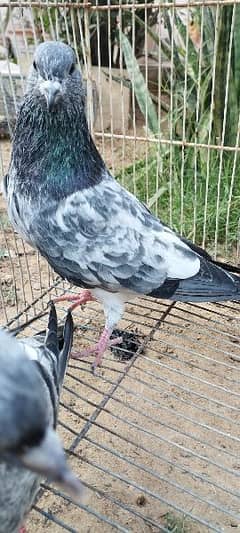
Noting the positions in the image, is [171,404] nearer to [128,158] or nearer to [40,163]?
[40,163]

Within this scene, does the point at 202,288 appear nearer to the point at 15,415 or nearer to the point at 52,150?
the point at 52,150

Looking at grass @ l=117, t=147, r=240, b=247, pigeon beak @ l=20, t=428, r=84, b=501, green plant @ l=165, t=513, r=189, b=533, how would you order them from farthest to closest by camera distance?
grass @ l=117, t=147, r=240, b=247, green plant @ l=165, t=513, r=189, b=533, pigeon beak @ l=20, t=428, r=84, b=501

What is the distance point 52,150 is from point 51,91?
0.31m

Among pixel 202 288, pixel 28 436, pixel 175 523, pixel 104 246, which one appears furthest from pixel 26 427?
pixel 202 288

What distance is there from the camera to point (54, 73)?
191 centimetres

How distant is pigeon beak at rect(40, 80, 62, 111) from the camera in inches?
73.6

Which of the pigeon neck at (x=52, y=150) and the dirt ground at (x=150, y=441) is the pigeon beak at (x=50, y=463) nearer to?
the dirt ground at (x=150, y=441)

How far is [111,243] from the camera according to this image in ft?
6.98

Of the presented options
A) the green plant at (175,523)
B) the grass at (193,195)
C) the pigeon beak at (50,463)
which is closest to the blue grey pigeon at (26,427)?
the pigeon beak at (50,463)

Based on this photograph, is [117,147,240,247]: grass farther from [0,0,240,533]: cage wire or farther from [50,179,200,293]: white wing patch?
[50,179,200,293]: white wing patch

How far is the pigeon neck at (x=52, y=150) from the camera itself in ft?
6.86

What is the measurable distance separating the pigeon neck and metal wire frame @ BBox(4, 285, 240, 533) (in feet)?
2.58

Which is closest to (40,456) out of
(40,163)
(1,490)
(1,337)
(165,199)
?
(1,337)

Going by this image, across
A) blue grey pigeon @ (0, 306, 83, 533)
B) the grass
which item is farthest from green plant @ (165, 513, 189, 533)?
the grass
